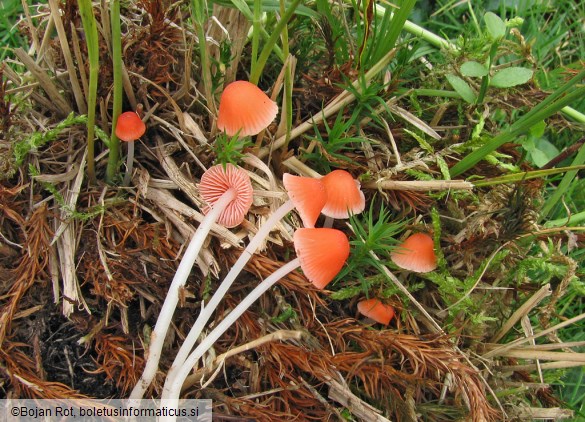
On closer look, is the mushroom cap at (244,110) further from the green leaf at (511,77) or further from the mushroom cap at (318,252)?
the green leaf at (511,77)

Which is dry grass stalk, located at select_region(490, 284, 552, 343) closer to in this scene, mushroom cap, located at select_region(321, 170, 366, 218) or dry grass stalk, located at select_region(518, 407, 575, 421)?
dry grass stalk, located at select_region(518, 407, 575, 421)

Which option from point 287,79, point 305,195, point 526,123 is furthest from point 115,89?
point 526,123

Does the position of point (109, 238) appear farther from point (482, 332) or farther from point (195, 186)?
point (482, 332)

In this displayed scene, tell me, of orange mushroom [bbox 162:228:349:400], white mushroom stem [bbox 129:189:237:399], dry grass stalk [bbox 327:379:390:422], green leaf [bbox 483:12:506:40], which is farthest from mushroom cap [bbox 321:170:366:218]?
green leaf [bbox 483:12:506:40]

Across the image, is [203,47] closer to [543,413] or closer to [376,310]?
[376,310]

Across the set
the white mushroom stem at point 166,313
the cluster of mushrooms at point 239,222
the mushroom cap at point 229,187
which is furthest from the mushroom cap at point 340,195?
the white mushroom stem at point 166,313
